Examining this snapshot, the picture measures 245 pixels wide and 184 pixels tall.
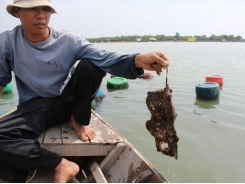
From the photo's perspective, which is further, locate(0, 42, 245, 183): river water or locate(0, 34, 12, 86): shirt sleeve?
locate(0, 42, 245, 183): river water

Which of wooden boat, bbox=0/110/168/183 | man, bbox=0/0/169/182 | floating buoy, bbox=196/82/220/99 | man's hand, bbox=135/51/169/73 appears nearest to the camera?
man's hand, bbox=135/51/169/73

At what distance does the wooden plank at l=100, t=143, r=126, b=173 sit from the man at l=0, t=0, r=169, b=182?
0.96ft

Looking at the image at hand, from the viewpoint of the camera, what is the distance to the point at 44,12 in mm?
2619

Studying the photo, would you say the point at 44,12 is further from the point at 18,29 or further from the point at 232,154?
the point at 232,154

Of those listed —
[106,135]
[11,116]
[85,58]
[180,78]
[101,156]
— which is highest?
[85,58]

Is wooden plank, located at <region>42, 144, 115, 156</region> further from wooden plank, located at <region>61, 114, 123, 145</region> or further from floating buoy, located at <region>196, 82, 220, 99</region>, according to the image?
floating buoy, located at <region>196, 82, 220, 99</region>

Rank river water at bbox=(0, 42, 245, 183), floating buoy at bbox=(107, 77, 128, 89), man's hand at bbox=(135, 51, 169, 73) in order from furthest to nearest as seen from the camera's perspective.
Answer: floating buoy at bbox=(107, 77, 128, 89) → river water at bbox=(0, 42, 245, 183) → man's hand at bbox=(135, 51, 169, 73)

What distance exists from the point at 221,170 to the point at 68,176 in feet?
9.42

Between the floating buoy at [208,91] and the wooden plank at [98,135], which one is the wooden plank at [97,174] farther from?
the floating buoy at [208,91]

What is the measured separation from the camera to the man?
8.14 feet

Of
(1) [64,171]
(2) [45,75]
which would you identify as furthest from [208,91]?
(1) [64,171]

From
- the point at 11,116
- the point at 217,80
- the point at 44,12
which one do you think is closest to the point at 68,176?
the point at 11,116

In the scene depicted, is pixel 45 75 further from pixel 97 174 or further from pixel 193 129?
pixel 193 129

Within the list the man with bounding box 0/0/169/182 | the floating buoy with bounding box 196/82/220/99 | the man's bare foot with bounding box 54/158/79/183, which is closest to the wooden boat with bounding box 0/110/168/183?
the man with bounding box 0/0/169/182
